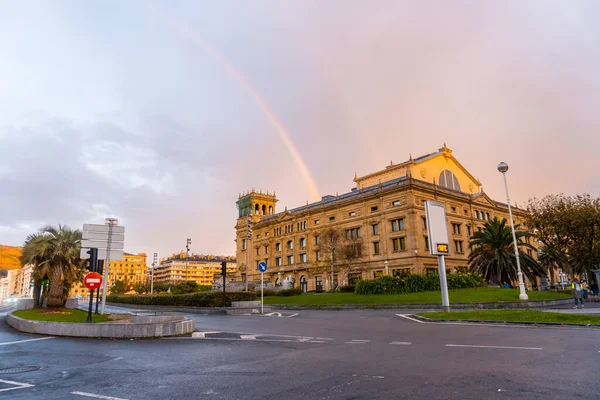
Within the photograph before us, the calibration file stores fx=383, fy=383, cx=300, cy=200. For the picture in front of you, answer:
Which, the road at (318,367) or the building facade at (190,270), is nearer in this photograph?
the road at (318,367)

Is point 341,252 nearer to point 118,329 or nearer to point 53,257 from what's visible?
point 53,257

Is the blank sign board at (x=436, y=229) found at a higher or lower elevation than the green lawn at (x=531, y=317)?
higher

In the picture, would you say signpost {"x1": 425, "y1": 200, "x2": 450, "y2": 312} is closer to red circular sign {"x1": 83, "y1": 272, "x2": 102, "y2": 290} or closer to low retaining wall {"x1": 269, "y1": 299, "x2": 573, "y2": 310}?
low retaining wall {"x1": 269, "y1": 299, "x2": 573, "y2": 310}

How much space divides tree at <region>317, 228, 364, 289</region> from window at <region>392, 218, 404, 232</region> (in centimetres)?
591

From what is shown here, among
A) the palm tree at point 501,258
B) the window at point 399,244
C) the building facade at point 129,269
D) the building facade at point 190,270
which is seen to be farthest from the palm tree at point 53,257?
the building facade at point 129,269

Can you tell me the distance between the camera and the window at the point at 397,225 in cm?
5694

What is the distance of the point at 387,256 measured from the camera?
5738cm

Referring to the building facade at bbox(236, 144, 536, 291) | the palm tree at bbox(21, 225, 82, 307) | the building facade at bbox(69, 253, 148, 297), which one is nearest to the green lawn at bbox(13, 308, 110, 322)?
the palm tree at bbox(21, 225, 82, 307)

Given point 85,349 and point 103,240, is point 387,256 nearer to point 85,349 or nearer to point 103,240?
point 103,240

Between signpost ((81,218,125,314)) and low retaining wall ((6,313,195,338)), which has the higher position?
signpost ((81,218,125,314))

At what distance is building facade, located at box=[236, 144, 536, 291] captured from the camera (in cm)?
5609

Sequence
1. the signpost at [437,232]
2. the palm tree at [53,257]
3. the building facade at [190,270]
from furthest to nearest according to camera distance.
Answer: the building facade at [190,270]
the palm tree at [53,257]
the signpost at [437,232]

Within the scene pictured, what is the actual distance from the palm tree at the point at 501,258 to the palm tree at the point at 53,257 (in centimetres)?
3942

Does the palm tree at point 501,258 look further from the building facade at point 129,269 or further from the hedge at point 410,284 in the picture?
the building facade at point 129,269
